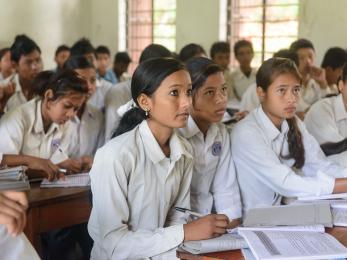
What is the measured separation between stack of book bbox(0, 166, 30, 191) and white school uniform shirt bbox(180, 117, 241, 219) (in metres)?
0.65

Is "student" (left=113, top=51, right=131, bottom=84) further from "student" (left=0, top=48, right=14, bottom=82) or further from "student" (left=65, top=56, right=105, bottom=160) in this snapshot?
"student" (left=65, top=56, right=105, bottom=160)

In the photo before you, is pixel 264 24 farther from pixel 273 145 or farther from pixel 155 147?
pixel 155 147

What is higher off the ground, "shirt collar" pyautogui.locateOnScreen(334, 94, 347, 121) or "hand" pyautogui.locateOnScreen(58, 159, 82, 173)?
"shirt collar" pyautogui.locateOnScreen(334, 94, 347, 121)

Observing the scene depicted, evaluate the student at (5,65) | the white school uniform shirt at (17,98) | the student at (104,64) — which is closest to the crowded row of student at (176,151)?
the white school uniform shirt at (17,98)

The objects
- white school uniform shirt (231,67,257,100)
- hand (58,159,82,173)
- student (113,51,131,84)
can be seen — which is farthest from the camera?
student (113,51,131,84)

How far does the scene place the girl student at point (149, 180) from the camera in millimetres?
1574

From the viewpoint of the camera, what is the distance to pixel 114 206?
1624mm

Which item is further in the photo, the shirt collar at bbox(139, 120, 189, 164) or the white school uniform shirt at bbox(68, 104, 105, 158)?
the white school uniform shirt at bbox(68, 104, 105, 158)

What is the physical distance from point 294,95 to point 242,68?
3.61 metres

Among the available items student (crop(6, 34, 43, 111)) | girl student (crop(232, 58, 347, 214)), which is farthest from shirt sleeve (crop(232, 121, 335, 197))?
student (crop(6, 34, 43, 111))

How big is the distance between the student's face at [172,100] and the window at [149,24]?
531 centimetres

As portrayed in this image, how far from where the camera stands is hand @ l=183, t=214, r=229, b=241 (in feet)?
4.93

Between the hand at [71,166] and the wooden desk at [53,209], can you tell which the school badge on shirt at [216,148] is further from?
the hand at [71,166]

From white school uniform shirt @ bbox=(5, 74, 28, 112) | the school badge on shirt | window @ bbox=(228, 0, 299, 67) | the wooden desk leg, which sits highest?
window @ bbox=(228, 0, 299, 67)
